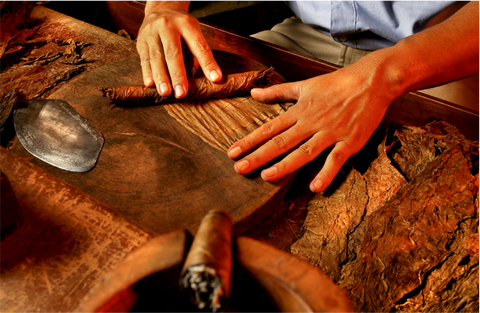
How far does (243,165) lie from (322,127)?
0.44m

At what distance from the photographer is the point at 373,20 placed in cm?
204

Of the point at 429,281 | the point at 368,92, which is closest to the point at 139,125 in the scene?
the point at 368,92

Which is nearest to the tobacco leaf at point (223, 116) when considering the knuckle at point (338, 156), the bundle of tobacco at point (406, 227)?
the knuckle at point (338, 156)

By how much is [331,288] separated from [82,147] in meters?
1.27

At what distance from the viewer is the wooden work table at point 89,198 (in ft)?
2.81

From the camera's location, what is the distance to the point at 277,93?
170 centimetres

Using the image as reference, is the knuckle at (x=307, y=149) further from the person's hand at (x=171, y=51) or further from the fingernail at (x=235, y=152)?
the person's hand at (x=171, y=51)

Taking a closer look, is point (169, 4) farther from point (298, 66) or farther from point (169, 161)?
point (169, 161)

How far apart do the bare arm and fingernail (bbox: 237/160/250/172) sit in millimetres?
22

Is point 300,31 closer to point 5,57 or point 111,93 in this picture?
point 111,93

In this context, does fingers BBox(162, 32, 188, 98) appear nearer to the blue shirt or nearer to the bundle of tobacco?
the bundle of tobacco

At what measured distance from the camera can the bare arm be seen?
1462 millimetres

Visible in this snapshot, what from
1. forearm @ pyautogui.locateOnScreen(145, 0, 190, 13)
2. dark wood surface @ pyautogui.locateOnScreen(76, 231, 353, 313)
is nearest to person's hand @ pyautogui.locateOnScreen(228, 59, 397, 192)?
dark wood surface @ pyautogui.locateOnScreen(76, 231, 353, 313)

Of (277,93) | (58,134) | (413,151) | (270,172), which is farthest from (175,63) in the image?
(413,151)
